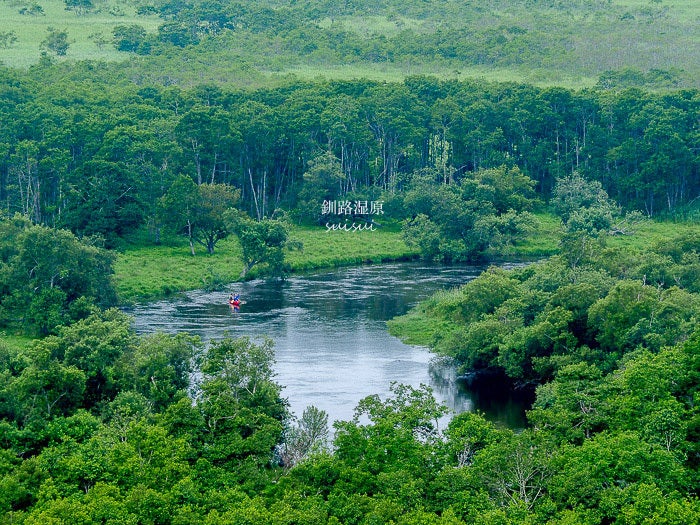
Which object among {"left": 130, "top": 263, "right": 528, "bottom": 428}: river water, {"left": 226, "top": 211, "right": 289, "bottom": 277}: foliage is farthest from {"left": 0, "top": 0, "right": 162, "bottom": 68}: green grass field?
{"left": 130, "top": 263, "right": 528, "bottom": 428}: river water

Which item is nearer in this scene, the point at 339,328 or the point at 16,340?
the point at 16,340

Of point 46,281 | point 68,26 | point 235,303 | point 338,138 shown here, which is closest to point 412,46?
point 68,26

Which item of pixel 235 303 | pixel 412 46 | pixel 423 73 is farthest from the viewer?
pixel 412 46

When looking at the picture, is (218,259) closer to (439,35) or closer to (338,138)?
(338,138)

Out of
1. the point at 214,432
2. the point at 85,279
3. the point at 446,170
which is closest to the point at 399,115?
the point at 446,170

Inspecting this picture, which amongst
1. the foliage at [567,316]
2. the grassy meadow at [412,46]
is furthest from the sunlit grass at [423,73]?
the foliage at [567,316]
